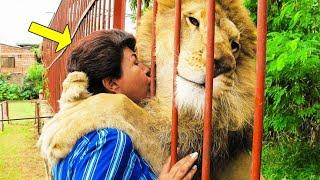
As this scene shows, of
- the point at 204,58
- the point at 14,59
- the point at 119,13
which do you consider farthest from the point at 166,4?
the point at 14,59

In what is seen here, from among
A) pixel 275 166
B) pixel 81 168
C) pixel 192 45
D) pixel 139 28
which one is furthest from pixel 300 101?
pixel 81 168

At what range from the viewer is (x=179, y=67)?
164 cm

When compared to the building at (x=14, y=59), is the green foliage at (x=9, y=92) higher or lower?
lower

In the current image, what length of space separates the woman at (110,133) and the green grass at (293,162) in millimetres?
2449

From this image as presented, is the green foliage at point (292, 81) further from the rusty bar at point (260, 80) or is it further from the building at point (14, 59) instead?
the building at point (14, 59)

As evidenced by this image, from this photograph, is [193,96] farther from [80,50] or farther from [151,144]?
[80,50]

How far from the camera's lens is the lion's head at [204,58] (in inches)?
62.7

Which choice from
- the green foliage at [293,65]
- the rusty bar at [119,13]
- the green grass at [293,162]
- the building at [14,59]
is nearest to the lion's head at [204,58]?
the rusty bar at [119,13]

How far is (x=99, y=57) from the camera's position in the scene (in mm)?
1785

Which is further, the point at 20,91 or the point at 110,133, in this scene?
the point at 20,91

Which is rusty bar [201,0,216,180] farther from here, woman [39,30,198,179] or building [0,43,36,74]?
building [0,43,36,74]

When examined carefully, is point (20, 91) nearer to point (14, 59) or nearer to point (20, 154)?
point (14, 59)

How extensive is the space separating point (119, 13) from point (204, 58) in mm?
1734

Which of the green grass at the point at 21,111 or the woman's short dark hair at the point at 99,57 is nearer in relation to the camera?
the woman's short dark hair at the point at 99,57
